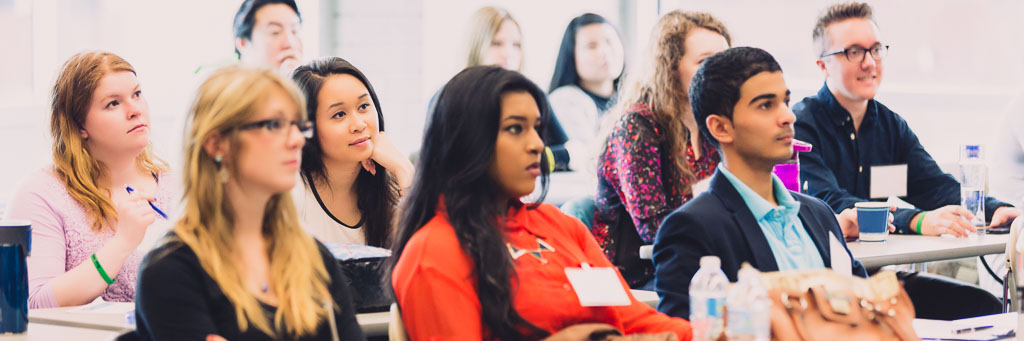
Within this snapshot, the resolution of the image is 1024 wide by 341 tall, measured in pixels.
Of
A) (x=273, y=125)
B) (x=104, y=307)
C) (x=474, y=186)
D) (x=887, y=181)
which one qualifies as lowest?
(x=104, y=307)

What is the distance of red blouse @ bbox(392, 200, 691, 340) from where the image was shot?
→ 5.96 feet

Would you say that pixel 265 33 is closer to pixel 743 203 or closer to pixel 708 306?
pixel 743 203

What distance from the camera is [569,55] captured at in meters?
5.53

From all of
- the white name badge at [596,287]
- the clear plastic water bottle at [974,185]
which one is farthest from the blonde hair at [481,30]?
the white name badge at [596,287]

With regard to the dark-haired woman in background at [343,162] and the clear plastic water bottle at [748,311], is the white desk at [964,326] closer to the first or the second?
the clear plastic water bottle at [748,311]

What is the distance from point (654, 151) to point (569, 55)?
236 centimetres

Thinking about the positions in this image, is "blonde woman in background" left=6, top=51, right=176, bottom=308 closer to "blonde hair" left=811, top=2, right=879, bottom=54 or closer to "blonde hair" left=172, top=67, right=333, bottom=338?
"blonde hair" left=172, top=67, right=333, bottom=338

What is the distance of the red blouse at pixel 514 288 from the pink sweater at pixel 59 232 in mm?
1028

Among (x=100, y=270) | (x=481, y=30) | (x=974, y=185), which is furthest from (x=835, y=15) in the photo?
(x=100, y=270)

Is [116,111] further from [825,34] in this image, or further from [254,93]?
[825,34]

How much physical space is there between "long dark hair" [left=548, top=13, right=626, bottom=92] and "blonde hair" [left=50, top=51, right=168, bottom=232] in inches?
123

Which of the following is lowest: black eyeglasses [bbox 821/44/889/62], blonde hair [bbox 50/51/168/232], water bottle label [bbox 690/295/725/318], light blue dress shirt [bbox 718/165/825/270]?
water bottle label [bbox 690/295/725/318]

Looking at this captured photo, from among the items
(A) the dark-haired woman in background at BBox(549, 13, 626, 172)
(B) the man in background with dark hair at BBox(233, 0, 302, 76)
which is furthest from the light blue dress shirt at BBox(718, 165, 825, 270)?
(A) the dark-haired woman in background at BBox(549, 13, 626, 172)

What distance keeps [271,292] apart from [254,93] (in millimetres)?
351
